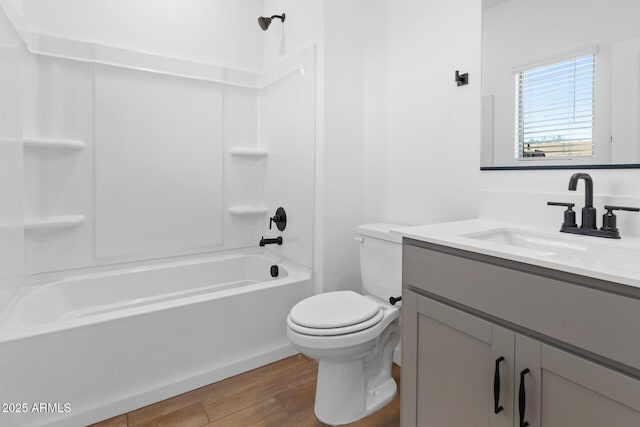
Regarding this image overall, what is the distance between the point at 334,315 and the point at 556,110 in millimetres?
1208

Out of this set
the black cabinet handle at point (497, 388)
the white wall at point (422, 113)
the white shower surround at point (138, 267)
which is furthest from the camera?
the white wall at point (422, 113)

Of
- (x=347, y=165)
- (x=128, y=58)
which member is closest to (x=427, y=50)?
(x=347, y=165)

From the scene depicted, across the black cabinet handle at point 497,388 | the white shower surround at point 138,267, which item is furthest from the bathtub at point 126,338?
the black cabinet handle at point 497,388

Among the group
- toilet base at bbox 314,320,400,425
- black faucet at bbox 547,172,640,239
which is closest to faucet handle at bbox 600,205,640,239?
black faucet at bbox 547,172,640,239

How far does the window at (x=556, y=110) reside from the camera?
49.3 inches

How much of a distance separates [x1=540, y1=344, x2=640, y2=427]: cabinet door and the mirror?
782 millimetres

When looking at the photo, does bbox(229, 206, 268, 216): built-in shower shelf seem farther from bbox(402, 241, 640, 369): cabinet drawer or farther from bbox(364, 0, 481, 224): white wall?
bbox(402, 241, 640, 369): cabinet drawer

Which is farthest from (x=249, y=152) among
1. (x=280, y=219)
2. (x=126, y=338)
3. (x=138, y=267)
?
(x=126, y=338)

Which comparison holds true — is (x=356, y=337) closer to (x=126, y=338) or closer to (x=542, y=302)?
(x=542, y=302)

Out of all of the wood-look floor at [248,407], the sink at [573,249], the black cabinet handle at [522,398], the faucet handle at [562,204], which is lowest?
the wood-look floor at [248,407]

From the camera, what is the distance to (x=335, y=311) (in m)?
1.55

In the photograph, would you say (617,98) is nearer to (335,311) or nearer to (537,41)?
(537,41)

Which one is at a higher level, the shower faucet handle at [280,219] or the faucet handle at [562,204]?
the faucet handle at [562,204]

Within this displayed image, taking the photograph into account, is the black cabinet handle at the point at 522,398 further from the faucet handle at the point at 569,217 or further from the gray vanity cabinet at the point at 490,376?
the faucet handle at the point at 569,217
